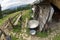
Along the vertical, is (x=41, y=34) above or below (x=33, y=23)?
below

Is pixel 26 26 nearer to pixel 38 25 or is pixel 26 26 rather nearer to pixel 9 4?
pixel 38 25

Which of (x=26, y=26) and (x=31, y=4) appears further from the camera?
(x=31, y=4)

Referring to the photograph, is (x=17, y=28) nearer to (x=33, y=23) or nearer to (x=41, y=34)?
(x=33, y=23)

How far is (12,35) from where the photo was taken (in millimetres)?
3256

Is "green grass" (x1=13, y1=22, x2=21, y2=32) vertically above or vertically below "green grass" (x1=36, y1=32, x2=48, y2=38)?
above

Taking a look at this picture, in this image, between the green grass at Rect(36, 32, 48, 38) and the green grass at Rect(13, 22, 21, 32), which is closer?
the green grass at Rect(36, 32, 48, 38)

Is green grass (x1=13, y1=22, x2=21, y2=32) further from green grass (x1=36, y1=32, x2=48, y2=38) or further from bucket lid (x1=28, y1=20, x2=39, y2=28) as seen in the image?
green grass (x1=36, y1=32, x2=48, y2=38)

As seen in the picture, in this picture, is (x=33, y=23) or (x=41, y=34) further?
(x=33, y=23)

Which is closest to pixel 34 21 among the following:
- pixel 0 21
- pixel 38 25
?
pixel 38 25

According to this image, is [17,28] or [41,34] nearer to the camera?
[41,34]

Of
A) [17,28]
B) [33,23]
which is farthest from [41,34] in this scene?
[17,28]

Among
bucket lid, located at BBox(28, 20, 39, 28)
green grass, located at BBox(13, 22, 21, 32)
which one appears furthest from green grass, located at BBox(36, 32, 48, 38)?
green grass, located at BBox(13, 22, 21, 32)

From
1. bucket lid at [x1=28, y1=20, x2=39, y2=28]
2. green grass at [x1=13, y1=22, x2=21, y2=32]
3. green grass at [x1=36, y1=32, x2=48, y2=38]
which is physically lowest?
green grass at [x1=36, y1=32, x2=48, y2=38]

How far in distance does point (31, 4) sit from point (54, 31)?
0.85 meters
